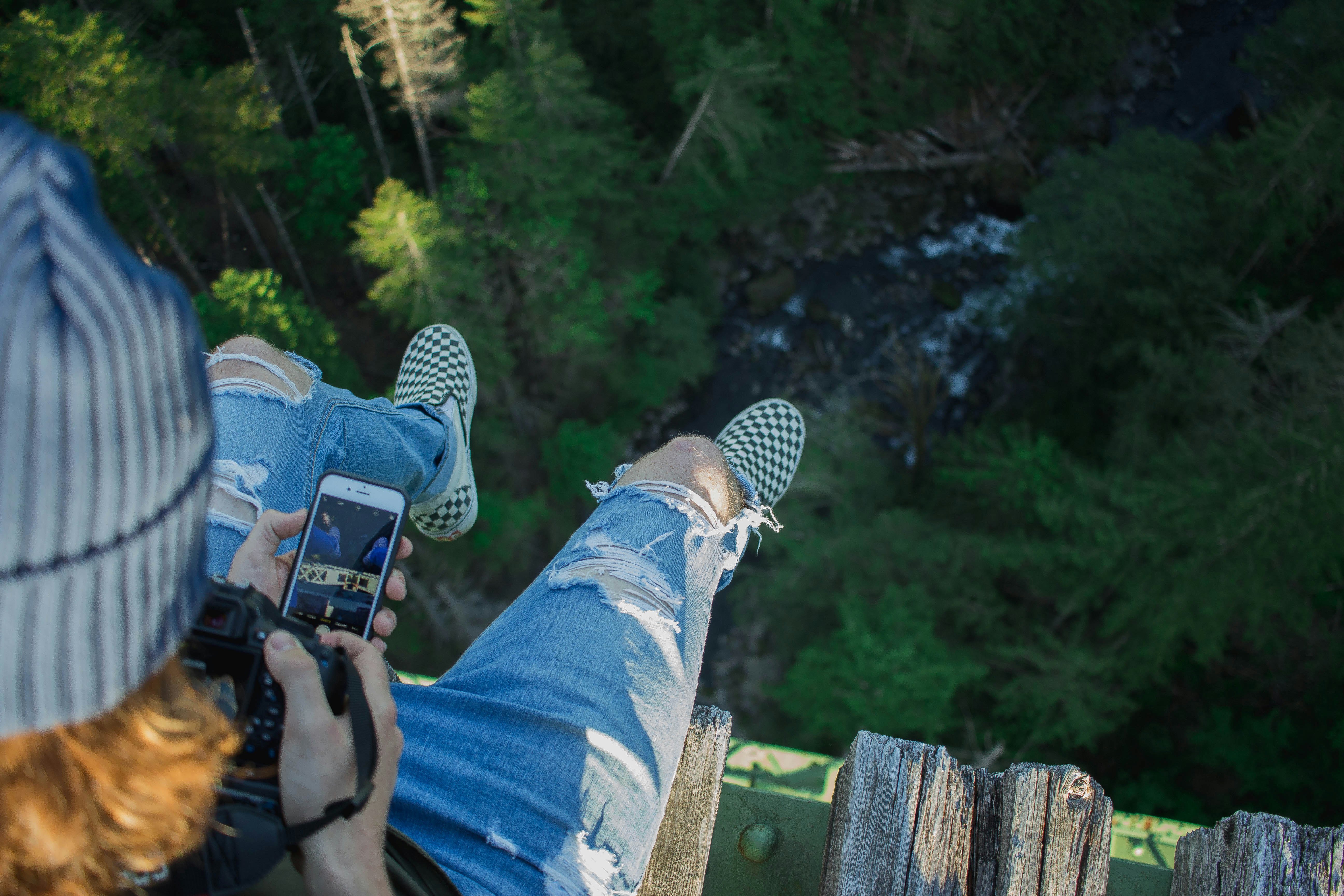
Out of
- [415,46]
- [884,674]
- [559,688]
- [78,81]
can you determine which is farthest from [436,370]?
[884,674]

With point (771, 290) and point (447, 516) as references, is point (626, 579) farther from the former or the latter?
point (771, 290)

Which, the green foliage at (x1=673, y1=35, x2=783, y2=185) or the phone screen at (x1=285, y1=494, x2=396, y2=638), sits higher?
the phone screen at (x1=285, y1=494, x2=396, y2=638)

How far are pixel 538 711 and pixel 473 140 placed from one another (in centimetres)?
883

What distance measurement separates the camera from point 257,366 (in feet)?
7.98

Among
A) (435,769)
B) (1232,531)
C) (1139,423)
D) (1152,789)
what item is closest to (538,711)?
(435,769)

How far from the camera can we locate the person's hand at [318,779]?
1.09m

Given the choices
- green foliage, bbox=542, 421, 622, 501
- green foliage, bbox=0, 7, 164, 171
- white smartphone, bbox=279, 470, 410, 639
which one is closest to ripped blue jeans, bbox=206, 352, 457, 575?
white smartphone, bbox=279, 470, 410, 639

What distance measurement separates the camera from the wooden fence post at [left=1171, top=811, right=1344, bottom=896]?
1.46 m

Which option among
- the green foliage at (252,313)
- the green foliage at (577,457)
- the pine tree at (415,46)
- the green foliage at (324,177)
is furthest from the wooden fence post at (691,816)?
the green foliage at (324,177)

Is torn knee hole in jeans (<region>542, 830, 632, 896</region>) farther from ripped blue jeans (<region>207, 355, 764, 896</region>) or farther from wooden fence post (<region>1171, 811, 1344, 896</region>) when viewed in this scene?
wooden fence post (<region>1171, 811, 1344, 896</region>)

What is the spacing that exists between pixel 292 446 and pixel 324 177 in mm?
7734

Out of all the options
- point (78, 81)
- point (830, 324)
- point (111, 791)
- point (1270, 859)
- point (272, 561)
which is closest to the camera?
point (111, 791)

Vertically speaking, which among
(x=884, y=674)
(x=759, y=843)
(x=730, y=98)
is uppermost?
(x=759, y=843)

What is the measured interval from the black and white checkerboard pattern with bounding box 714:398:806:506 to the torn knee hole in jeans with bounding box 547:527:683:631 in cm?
101
